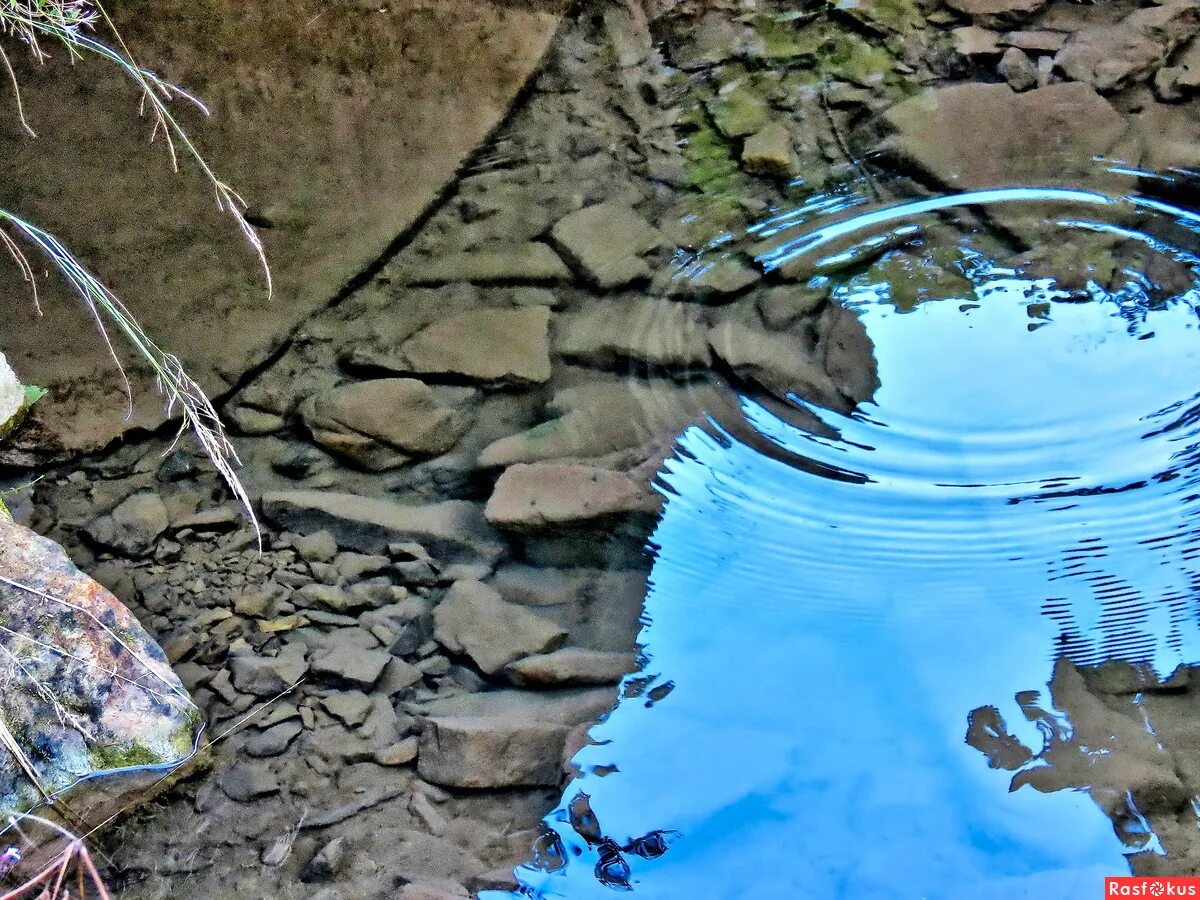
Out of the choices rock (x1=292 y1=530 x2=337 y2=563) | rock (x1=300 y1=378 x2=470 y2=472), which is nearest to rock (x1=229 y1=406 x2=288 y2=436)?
rock (x1=300 y1=378 x2=470 y2=472)

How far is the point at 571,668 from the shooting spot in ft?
5.99

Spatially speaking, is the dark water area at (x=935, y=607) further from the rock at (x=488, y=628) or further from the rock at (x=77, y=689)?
the rock at (x=77, y=689)

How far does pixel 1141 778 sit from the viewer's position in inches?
60.2

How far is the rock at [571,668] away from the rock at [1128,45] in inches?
89.9

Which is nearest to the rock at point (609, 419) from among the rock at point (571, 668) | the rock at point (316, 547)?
the rock at point (316, 547)

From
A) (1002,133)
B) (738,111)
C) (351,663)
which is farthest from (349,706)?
(1002,133)

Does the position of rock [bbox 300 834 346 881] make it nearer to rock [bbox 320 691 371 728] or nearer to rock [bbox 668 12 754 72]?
rock [bbox 320 691 371 728]

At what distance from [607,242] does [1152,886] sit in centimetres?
182

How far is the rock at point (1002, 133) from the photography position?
9.06 ft

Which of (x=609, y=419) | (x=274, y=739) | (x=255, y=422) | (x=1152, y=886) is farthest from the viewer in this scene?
(x=255, y=422)

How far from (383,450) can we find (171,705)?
726mm

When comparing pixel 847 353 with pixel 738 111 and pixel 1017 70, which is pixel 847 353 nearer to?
pixel 738 111

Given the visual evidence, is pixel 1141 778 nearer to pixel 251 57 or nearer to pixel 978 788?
pixel 978 788

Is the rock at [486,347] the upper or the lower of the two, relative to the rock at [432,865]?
upper
